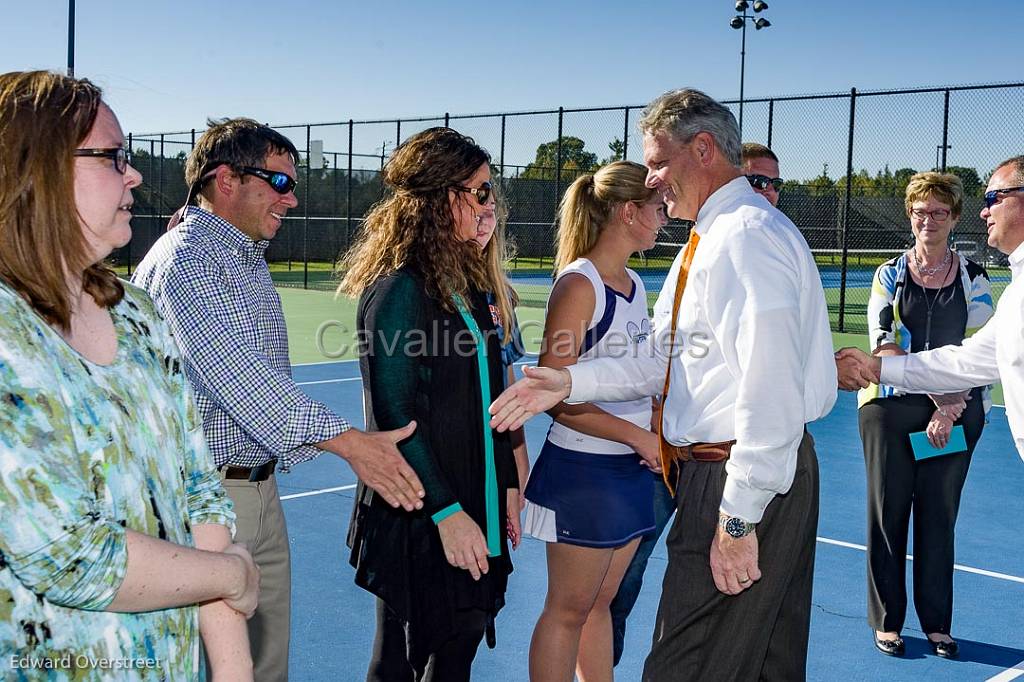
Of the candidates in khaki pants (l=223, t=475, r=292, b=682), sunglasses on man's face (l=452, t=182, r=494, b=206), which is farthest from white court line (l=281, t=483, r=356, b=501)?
sunglasses on man's face (l=452, t=182, r=494, b=206)

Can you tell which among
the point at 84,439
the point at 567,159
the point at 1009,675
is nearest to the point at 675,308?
the point at 84,439

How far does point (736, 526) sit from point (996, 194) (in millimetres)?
2008

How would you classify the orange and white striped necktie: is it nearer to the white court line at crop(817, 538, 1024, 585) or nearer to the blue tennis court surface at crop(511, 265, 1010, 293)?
the white court line at crop(817, 538, 1024, 585)

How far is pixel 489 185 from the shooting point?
3.31 meters

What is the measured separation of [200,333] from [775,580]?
187 centimetres

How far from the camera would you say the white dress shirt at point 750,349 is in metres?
2.68

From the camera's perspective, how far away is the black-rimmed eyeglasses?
67.3 inches

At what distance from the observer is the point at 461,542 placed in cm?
295

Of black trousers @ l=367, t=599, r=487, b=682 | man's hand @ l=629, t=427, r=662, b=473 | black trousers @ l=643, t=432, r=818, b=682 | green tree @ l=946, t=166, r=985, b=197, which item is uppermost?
green tree @ l=946, t=166, r=985, b=197

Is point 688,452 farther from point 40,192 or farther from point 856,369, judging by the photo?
point 40,192

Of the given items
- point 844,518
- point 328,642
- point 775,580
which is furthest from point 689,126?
point 844,518

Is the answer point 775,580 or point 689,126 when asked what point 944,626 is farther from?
point 689,126

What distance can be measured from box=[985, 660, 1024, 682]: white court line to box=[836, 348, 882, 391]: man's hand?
1511 millimetres

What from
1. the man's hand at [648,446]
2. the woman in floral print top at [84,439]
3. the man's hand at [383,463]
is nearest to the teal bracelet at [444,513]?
the man's hand at [383,463]
